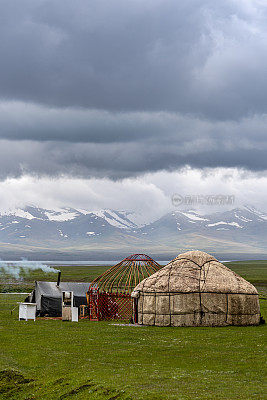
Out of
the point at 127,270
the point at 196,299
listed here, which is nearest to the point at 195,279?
the point at 196,299

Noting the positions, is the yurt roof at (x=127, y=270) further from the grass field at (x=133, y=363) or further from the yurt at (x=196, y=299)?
the grass field at (x=133, y=363)

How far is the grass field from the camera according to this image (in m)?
14.7

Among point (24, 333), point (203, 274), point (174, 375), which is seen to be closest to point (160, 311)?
point (203, 274)

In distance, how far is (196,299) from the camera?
101ft

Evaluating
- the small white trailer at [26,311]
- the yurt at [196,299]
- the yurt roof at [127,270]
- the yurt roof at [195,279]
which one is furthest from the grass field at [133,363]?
the yurt roof at [127,270]

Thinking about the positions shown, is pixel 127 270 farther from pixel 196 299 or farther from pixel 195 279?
pixel 196 299

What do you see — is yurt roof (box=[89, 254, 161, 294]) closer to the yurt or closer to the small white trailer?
the yurt

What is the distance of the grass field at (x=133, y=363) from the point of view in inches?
578

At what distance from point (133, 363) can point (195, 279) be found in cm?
1323

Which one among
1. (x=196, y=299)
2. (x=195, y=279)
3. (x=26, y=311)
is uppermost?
(x=195, y=279)

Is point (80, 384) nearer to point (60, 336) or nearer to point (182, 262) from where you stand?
point (60, 336)

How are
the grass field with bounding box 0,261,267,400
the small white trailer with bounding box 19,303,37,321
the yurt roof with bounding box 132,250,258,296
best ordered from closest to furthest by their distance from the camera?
the grass field with bounding box 0,261,267,400 < the yurt roof with bounding box 132,250,258,296 < the small white trailer with bounding box 19,303,37,321

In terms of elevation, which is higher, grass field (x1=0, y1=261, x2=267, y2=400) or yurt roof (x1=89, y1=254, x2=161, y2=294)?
yurt roof (x1=89, y1=254, x2=161, y2=294)

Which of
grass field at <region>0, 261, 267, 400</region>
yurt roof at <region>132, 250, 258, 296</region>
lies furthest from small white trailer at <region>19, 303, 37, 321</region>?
yurt roof at <region>132, 250, 258, 296</region>
